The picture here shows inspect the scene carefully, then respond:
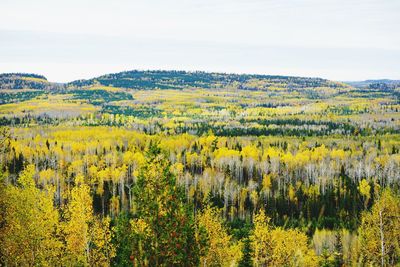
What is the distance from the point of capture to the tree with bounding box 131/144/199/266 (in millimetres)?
18219

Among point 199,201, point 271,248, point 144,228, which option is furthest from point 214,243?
point 199,201

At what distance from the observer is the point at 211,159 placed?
5049 inches

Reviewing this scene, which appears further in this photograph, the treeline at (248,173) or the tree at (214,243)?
the treeline at (248,173)

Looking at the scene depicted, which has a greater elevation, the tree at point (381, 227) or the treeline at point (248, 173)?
the tree at point (381, 227)

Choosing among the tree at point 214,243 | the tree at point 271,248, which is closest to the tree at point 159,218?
the tree at point 214,243

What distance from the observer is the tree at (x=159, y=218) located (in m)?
18.2

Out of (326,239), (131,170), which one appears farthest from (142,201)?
(131,170)

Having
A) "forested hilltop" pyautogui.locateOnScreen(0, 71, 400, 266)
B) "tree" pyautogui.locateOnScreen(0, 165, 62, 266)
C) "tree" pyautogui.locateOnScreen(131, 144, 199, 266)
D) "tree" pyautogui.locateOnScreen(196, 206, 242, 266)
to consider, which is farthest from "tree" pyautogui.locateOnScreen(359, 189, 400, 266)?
"tree" pyautogui.locateOnScreen(0, 165, 62, 266)

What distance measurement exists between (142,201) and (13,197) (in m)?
9.09

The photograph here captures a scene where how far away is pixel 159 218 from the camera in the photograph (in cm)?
1853

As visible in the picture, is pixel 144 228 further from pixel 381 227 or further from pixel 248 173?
pixel 248 173

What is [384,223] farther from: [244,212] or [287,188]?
[287,188]

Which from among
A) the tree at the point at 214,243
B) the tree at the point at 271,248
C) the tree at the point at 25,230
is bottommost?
the tree at the point at 271,248

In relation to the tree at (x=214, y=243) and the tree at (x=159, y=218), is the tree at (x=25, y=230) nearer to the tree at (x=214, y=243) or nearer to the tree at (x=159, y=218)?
the tree at (x=159, y=218)
